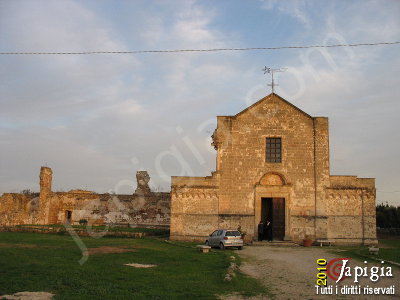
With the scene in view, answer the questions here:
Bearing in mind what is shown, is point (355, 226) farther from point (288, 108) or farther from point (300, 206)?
point (288, 108)

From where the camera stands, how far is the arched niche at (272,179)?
92.7 ft

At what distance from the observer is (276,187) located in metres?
28.0

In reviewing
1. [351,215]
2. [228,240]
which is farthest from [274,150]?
[228,240]

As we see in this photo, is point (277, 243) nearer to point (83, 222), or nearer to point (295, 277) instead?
point (295, 277)

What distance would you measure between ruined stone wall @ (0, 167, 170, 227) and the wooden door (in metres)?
13.7

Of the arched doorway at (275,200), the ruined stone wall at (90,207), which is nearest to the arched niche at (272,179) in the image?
the arched doorway at (275,200)

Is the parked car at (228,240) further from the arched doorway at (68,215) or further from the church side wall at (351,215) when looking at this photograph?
the arched doorway at (68,215)

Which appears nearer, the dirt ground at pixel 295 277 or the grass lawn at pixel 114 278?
the grass lawn at pixel 114 278

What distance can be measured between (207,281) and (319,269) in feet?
14.9

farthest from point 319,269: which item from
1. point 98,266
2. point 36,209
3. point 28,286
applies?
point 36,209

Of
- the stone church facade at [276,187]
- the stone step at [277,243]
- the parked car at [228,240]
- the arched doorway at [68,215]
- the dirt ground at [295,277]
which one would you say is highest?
the stone church facade at [276,187]

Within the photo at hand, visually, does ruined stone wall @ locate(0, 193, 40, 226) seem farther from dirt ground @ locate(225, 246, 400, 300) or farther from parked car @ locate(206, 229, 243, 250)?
dirt ground @ locate(225, 246, 400, 300)

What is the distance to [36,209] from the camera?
38844mm

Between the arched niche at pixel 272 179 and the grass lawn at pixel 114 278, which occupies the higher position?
the arched niche at pixel 272 179
